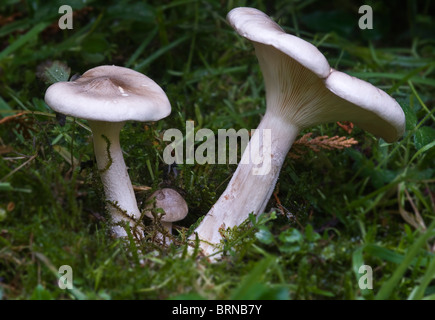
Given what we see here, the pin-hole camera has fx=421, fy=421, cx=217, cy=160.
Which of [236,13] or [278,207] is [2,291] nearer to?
[278,207]

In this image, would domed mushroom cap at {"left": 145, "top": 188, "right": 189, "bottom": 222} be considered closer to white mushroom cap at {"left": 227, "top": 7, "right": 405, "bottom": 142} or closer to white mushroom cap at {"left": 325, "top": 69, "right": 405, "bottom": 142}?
white mushroom cap at {"left": 227, "top": 7, "right": 405, "bottom": 142}

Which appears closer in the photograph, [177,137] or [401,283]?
[401,283]
